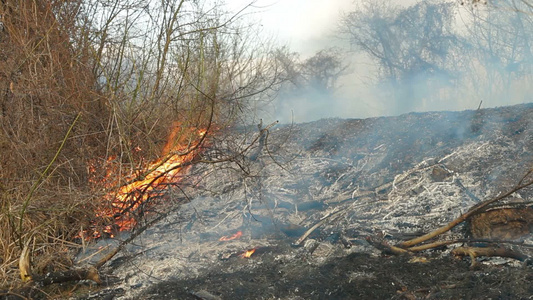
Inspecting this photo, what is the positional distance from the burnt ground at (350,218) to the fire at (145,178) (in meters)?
0.45

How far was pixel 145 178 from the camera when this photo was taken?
5.65 meters

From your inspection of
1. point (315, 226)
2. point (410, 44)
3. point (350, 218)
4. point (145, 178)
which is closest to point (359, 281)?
point (315, 226)

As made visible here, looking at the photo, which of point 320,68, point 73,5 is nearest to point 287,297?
point 73,5

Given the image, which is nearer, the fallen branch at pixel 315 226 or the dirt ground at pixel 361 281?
the dirt ground at pixel 361 281

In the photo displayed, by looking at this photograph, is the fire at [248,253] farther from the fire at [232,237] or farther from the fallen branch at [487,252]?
the fallen branch at [487,252]

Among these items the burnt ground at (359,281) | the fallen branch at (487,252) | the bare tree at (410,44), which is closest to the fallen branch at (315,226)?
the burnt ground at (359,281)

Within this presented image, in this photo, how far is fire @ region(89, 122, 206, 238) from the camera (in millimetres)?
5383

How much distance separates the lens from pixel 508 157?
646 cm

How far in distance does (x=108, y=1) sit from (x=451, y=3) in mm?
14883

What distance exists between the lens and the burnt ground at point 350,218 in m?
4.37

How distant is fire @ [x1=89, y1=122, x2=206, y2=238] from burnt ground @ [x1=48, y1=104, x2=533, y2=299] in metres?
0.45

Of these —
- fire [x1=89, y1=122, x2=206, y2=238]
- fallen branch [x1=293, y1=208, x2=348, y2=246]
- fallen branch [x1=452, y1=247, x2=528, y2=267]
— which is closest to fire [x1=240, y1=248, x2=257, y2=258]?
fallen branch [x1=293, y1=208, x2=348, y2=246]

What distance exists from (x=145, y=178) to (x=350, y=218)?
9.16ft

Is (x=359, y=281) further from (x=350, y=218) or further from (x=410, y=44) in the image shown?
(x=410, y=44)
